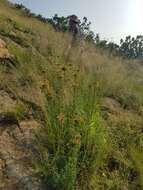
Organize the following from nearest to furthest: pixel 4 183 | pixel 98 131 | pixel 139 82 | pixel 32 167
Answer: pixel 4 183, pixel 32 167, pixel 98 131, pixel 139 82

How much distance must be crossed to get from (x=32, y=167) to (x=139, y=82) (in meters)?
4.49

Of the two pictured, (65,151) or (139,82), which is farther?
(139,82)

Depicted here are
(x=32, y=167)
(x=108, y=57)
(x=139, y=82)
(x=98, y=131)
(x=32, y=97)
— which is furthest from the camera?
(x=139, y=82)

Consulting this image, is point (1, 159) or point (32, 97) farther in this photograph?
point (32, 97)

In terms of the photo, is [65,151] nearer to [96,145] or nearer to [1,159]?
[96,145]

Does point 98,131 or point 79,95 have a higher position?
point 79,95

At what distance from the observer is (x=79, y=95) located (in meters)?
3.93

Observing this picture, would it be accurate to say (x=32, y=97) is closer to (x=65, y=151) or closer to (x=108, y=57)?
(x=65, y=151)

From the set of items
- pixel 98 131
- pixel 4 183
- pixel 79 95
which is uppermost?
pixel 79 95

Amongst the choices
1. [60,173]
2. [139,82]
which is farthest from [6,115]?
[139,82]

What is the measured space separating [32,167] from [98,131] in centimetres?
72

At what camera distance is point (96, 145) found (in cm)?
370

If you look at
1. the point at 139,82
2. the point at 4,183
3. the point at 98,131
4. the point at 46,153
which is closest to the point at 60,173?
the point at 46,153

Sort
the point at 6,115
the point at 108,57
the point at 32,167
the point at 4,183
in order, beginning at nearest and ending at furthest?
the point at 4,183 < the point at 32,167 < the point at 6,115 < the point at 108,57
